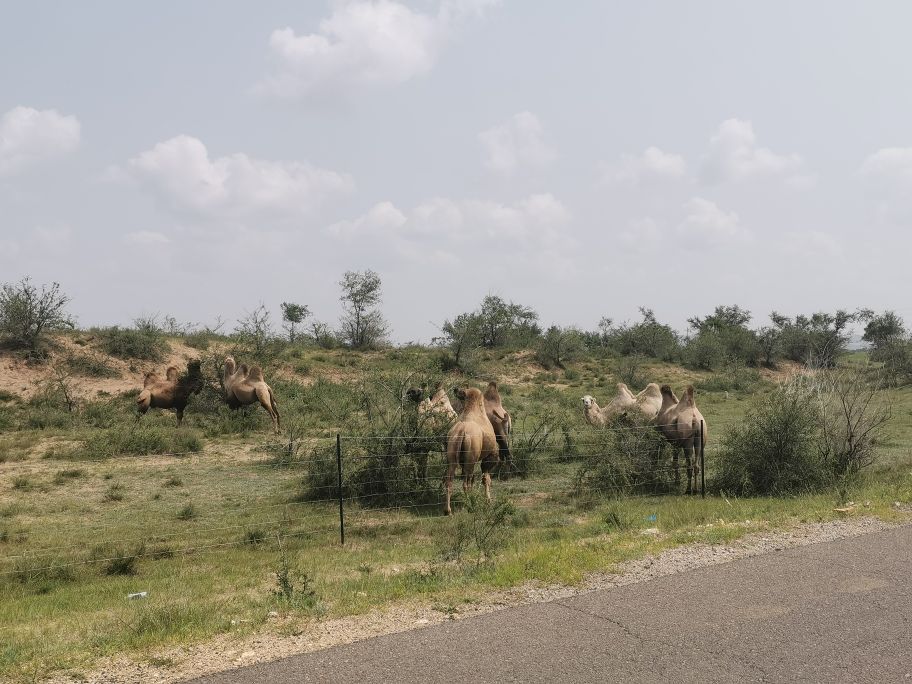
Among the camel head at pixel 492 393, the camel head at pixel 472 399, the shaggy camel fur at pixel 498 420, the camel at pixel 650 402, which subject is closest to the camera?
the camel head at pixel 472 399

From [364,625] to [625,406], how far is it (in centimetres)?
1092

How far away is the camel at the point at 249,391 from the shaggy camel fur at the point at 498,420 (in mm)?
7672

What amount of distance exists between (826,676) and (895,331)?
61630mm

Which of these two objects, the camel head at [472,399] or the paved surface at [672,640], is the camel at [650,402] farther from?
the paved surface at [672,640]

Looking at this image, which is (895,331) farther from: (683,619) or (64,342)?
(683,619)

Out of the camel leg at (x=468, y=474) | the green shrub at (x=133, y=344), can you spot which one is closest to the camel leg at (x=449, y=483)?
the camel leg at (x=468, y=474)

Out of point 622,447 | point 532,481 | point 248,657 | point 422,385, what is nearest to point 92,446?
point 422,385

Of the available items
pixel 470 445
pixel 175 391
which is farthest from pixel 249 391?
pixel 470 445

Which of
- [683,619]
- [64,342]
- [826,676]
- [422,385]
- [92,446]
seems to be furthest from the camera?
[64,342]

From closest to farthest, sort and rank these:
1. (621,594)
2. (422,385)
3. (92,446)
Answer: (621,594), (422,385), (92,446)

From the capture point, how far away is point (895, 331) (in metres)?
57.7

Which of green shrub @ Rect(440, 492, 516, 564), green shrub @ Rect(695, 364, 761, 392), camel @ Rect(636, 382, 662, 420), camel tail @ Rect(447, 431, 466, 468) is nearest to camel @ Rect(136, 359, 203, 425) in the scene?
camel tail @ Rect(447, 431, 466, 468)

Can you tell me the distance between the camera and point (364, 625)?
573 cm

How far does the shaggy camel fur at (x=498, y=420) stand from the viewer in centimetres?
1366
